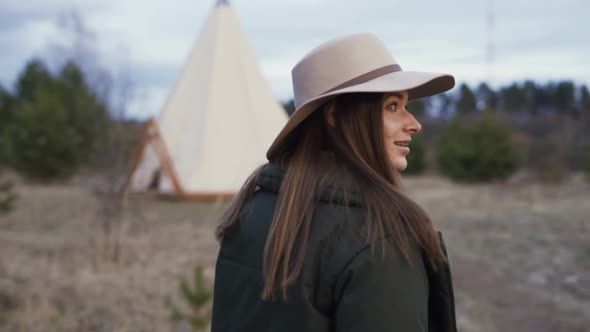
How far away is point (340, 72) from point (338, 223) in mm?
368

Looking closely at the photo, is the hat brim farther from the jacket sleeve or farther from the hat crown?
the jacket sleeve

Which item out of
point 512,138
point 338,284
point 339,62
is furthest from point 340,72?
point 512,138

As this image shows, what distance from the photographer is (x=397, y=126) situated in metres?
1.21

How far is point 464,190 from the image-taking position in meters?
14.6

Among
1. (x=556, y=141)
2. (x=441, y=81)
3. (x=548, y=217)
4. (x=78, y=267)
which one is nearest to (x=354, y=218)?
(x=441, y=81)

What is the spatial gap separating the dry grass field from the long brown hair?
2.99m

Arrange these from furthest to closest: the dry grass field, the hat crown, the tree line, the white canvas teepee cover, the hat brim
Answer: the tree line, the white canvas teepee cover, the dry grass field, the hat crown, the hat brim

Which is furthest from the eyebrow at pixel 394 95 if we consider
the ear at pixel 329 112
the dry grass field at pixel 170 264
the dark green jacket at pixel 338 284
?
the dry grass field at pixel 170 264

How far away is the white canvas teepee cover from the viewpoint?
10.7m

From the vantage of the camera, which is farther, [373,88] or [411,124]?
[411,124]

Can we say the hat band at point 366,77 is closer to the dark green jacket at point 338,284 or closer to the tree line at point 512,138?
the dark green jacket at point 338,284

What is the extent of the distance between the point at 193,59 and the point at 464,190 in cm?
759

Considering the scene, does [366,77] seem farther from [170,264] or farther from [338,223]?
[170,264]

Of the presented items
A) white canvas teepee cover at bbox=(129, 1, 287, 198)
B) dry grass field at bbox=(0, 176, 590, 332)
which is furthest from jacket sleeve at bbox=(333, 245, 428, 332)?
white canvas teepee cover at bbox=(129, 1, 287, 198)
